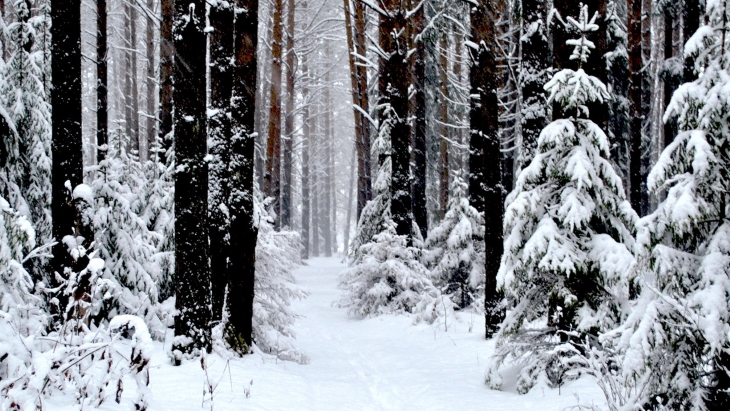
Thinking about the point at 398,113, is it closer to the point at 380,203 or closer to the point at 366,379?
the point at 380,203

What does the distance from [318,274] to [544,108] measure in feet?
55.2

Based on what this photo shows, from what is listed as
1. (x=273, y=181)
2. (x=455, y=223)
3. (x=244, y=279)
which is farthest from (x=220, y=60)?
(x=273, y=181)

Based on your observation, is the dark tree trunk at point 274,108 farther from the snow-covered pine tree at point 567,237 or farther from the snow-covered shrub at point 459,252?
the snow-covered pine tree at point 567,237

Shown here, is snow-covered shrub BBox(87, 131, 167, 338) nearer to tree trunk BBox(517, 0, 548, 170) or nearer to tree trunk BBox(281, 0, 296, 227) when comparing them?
tree trunk BBox(517, 0, 548, 170)

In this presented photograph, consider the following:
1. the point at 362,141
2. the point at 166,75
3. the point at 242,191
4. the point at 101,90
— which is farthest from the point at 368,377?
the point at 362,141

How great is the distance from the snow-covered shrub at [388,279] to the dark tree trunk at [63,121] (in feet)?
24.9

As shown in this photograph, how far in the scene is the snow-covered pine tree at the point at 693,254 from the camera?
13.7 ft

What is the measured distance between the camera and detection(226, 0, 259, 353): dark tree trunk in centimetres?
831

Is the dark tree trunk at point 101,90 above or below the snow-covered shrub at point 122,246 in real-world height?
above

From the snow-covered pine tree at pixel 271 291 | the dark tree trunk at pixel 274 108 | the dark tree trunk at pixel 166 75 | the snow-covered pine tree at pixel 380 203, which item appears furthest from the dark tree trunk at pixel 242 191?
the dark tree trunk at pixel 274 108

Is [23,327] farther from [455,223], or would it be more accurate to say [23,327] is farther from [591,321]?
[455,223]

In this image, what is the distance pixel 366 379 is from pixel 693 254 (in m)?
5.16

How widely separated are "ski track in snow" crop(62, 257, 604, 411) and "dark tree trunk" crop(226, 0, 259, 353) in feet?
1.85

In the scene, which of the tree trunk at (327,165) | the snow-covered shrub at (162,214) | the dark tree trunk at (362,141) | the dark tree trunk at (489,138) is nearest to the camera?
the dark tree trunk at (489,138)
